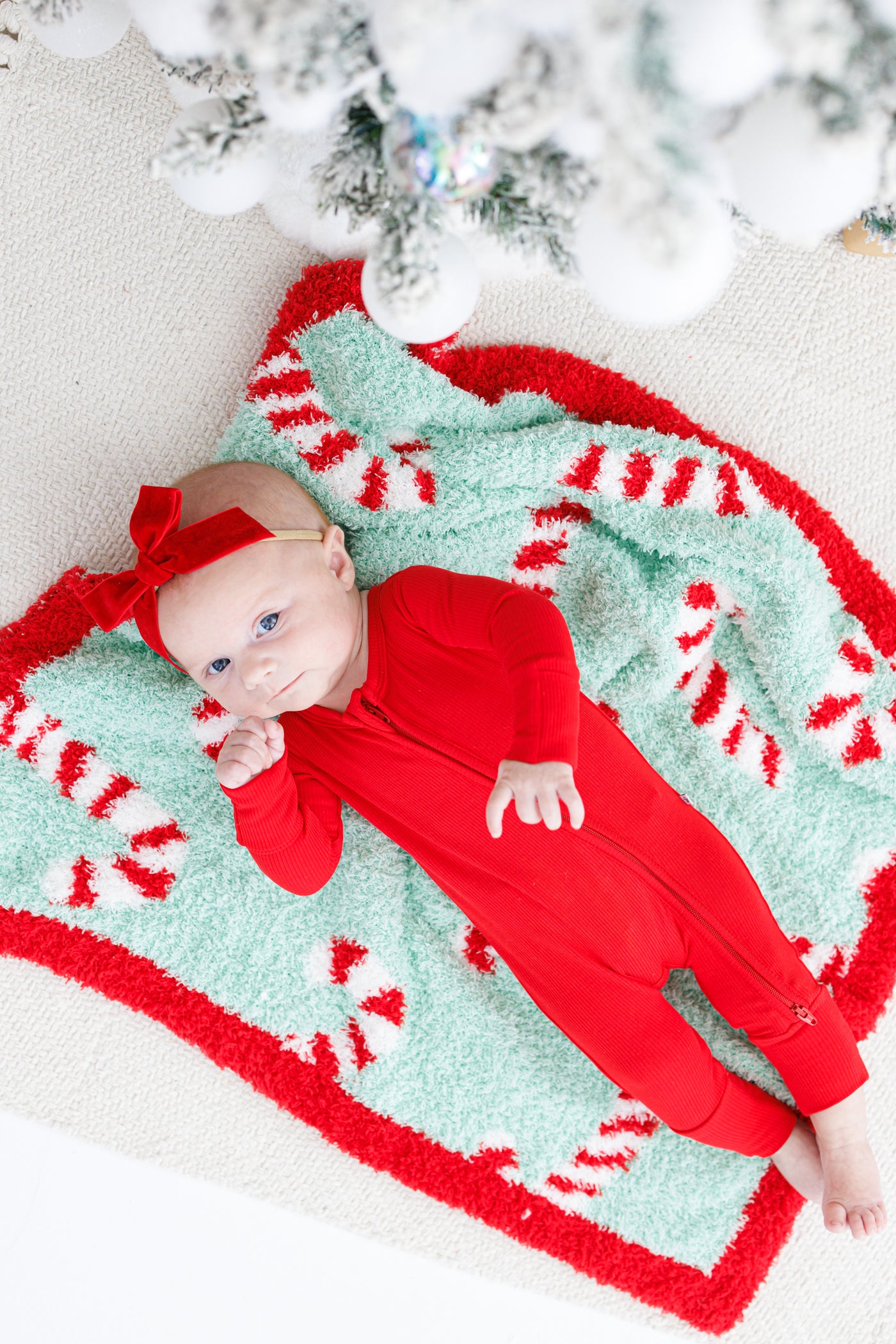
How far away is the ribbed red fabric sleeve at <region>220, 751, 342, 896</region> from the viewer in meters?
1.06

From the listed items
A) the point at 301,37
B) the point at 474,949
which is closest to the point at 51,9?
the point at 301,37

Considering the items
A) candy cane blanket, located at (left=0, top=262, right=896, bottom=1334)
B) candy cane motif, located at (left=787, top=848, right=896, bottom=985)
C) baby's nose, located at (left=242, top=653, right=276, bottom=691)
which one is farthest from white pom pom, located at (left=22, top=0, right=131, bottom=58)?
candy cane motif, located at (left=787, top=848, right=896, bottom=985)

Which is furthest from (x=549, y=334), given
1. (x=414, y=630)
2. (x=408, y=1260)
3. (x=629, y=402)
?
(x=408, y=1260)

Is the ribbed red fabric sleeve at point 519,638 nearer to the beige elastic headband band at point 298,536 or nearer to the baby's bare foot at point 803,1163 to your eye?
the beige elastic headband band at point 298,536

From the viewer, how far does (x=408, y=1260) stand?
1.21m

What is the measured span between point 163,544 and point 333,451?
276 mm

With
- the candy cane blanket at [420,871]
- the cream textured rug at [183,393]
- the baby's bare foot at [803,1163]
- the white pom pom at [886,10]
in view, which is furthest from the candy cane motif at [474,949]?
the white pom pom at [886,10]

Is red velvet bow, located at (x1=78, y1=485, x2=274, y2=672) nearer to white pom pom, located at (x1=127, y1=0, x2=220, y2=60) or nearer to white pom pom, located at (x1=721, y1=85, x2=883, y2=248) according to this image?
white pom pom, located at (x1=127, y1=0, x2=220, y2=60)

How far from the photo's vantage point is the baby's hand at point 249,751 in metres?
1.03

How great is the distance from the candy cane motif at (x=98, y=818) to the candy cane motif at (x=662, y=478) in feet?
2.21

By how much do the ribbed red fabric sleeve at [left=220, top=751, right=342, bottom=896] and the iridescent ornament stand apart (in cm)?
69

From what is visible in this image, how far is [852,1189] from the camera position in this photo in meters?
1.07

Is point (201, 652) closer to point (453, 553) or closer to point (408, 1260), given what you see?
point (453, 553)

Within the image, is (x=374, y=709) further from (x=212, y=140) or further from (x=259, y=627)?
(x=212, y=140)
